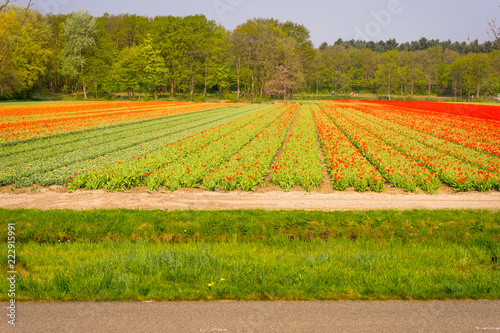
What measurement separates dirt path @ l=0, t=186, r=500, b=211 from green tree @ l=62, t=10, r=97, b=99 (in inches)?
3202

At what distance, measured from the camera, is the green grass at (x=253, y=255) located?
537cm

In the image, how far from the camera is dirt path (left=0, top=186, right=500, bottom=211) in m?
10.6

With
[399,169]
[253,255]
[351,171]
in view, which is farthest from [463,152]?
[253,255]

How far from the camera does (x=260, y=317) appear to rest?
15.0ft

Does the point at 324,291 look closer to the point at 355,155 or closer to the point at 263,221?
the point at 263,221

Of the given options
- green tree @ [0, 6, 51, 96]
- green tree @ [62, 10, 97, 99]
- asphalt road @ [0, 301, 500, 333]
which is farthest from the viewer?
green tree @ [62, 10, 97, 99]

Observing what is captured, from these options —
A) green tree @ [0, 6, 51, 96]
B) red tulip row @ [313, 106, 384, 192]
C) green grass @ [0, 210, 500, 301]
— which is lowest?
green grass @ [0, 210, 500, 301]

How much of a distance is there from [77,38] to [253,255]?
91783 millimetres

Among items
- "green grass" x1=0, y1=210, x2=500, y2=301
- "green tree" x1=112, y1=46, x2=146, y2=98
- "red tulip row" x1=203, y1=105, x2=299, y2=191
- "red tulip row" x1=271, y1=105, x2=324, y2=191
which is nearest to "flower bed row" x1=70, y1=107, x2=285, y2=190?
"red tulip row" x1=203, y1=105, x2=299, y2=191

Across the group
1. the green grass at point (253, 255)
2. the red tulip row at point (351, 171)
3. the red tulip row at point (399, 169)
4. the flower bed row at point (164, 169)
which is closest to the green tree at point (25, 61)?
the flower bed row at point (164, 169)

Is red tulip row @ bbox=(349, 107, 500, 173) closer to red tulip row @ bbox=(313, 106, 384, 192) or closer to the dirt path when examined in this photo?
the dirt path

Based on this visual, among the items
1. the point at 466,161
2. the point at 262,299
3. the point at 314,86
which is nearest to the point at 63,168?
the point at 262,299

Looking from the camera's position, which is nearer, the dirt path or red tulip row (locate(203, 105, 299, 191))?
the dirt path

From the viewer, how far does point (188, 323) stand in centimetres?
441
